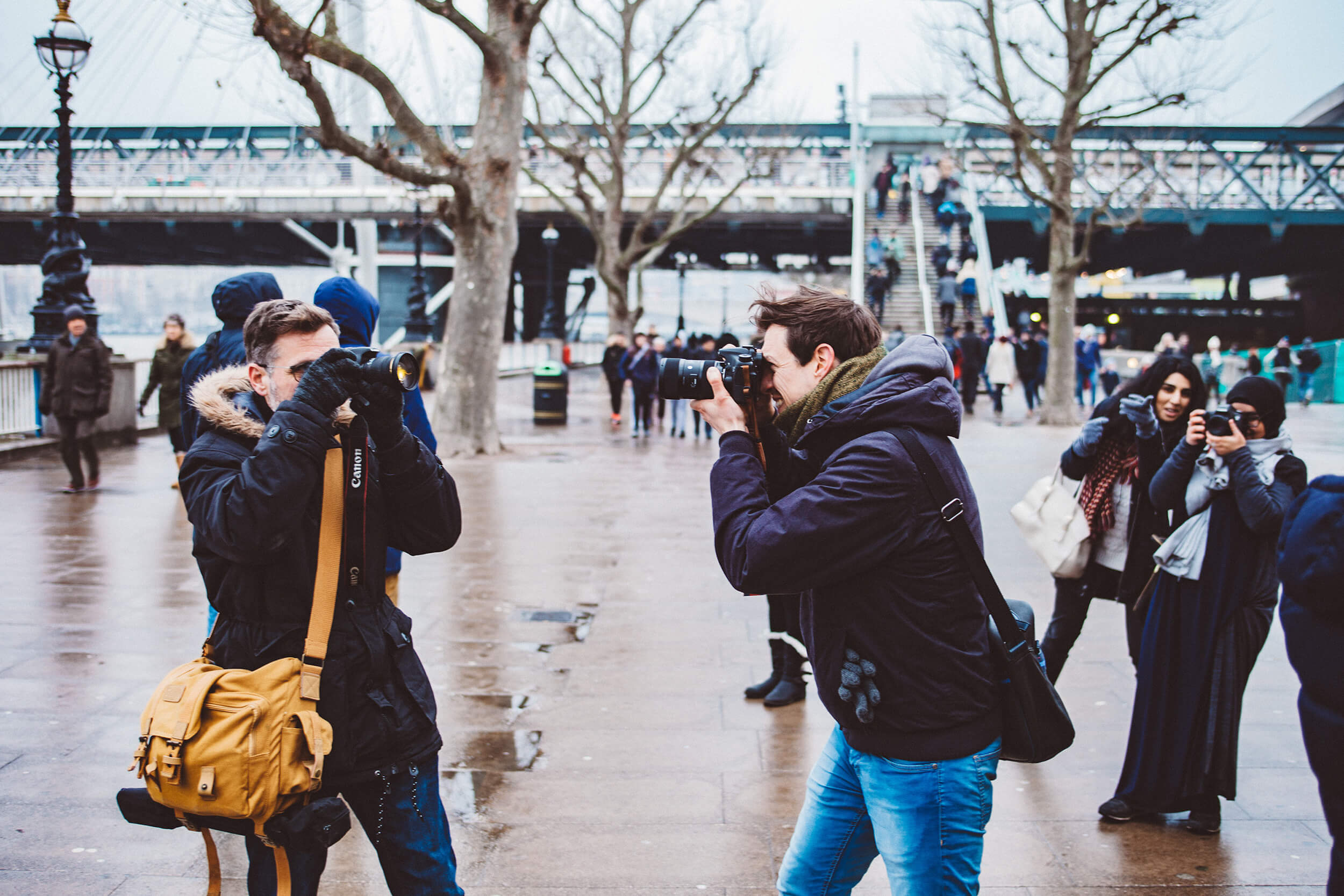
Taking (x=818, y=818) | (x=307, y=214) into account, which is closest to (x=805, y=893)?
(x=818, y=818)

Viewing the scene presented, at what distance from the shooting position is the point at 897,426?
219 cm

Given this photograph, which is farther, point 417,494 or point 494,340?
point 494,340

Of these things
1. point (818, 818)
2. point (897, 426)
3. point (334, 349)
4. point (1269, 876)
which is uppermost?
point (334, 349)

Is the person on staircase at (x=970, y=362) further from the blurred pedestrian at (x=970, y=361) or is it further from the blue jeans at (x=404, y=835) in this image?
the blue jeans at (x=404, y=835)

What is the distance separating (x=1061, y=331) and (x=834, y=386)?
1895 cm

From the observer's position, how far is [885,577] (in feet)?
7.13

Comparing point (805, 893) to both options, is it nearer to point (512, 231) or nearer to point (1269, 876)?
point (1269, 876)

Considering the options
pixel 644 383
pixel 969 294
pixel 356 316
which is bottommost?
pixel 644 383

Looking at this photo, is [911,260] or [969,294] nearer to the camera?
[969,294]

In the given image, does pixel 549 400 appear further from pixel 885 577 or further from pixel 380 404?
pixel 885 577

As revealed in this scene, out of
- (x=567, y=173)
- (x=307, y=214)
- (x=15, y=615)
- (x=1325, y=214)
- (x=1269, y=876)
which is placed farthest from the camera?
(x=567, y=173)

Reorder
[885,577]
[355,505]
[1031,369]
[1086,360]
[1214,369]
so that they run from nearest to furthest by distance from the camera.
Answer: [885,577] → [355,505] → [1031,369] → [1086,360] → [1214,369]

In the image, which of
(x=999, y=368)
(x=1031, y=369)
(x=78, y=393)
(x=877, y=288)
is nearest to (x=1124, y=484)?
(x=78, y=393)

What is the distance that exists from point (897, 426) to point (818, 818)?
33.8 inches
